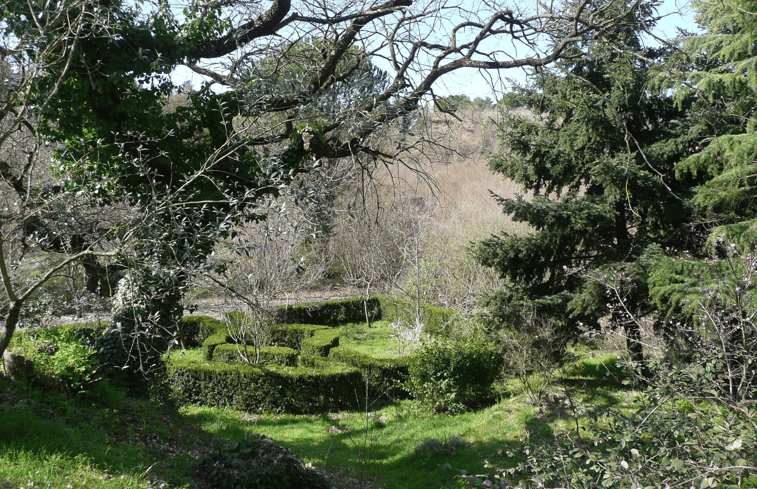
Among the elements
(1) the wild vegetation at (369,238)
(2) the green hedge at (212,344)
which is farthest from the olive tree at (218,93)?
(2) the green hedge at (212,344)

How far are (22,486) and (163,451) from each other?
1.76 m

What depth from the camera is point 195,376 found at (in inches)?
352

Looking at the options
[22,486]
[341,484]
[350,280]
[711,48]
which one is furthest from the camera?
[350,280]

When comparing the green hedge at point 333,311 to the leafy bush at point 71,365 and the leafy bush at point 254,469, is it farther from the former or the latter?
the leafy bush at point 254,469

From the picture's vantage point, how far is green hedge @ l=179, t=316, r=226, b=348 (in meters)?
12.7

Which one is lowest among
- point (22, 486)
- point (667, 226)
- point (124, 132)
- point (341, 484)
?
point (341, 484)

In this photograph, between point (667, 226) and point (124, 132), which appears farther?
point (667, 226)

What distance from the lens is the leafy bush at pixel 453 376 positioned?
8.64 meters

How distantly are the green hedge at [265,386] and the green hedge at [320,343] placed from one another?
1.73 m

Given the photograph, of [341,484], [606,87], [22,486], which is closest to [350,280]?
[606,87]

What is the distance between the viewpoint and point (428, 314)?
41.4 feet

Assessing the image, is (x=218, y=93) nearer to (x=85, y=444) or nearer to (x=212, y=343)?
(x=85, y=444)

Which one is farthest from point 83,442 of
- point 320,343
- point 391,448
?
point 320,343

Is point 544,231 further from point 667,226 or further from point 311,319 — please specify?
point 311,319
